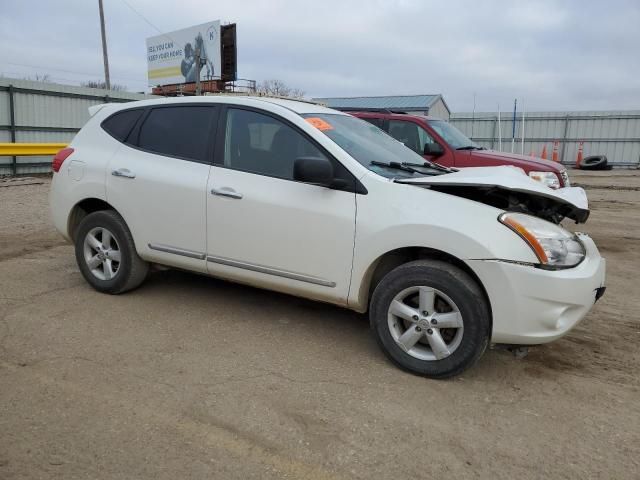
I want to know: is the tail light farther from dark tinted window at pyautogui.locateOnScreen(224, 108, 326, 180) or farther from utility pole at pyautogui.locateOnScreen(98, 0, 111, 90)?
utility pole at pyautogui.locateOnScreen(98, 0, 111, 90)

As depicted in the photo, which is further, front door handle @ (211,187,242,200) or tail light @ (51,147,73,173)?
tail light @ (51,147,73,173)

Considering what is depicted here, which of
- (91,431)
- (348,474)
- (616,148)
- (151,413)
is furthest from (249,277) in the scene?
(616,148)

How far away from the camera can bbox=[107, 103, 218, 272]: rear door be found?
432 centimetres

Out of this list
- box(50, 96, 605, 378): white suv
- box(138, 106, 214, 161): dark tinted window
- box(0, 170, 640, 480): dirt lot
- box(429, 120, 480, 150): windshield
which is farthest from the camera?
box(429, 120, 480, 150): windshield

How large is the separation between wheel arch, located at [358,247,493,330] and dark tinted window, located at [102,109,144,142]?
8.52 feet

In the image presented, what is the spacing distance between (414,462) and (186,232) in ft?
8.36

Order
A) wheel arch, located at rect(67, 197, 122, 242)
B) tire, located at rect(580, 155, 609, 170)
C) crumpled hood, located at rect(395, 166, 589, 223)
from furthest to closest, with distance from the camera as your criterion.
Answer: tire, located at rect(580, 155, 609, 170), wheel arch, located at rect(67, 197, 122, 242), crumpled hood, located at rect(395, 166, 589, 223)

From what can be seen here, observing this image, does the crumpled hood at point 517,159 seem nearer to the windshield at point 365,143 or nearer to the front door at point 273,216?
the windshield at point 365,143

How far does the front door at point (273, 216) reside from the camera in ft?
12.3

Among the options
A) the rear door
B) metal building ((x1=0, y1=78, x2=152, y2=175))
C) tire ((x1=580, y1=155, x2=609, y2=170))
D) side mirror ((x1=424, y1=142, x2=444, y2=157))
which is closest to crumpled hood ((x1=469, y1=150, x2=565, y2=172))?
side mirror ((x1=424, y1=142, x2=444, y2=157))

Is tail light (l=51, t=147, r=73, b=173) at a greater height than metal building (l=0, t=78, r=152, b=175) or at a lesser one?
lesser

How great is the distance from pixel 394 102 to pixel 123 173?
2505cm

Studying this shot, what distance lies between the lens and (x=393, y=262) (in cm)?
378

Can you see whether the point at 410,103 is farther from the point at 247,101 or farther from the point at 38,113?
the point at 247,101
